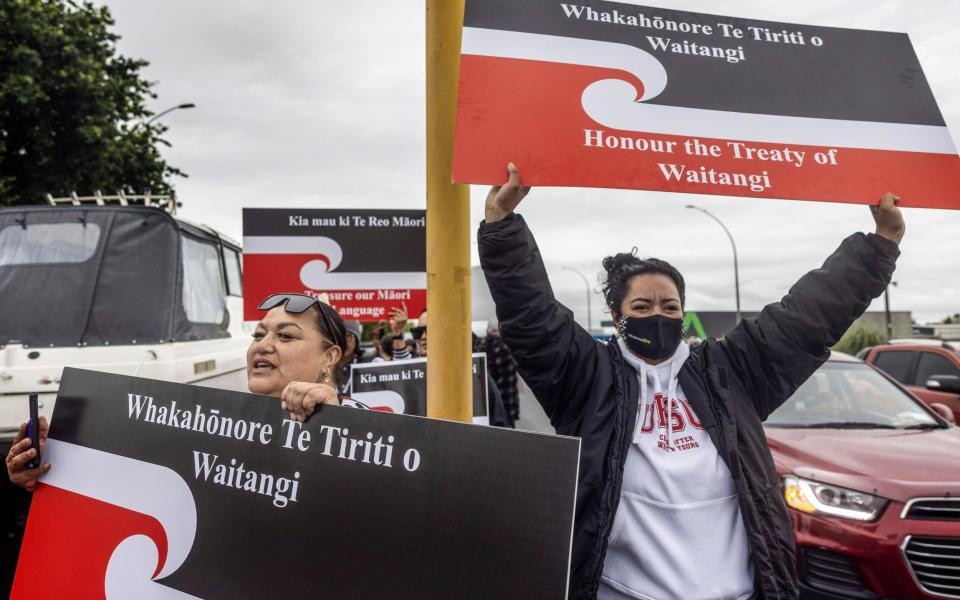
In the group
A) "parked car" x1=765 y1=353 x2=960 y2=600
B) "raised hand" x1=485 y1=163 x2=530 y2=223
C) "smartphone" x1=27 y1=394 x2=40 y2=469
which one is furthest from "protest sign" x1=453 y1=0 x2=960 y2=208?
"parked car" x1=765 y1=353 x2=960 y2=600

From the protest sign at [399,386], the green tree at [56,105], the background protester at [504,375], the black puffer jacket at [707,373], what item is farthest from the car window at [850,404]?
the green tree at [56,105]

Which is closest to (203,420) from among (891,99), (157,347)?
(891,99)

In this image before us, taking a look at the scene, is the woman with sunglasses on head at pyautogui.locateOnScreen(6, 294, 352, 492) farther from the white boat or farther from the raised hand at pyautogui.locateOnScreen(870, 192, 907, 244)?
the white boat

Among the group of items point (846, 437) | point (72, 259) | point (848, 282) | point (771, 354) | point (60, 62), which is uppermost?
point (60, 62)

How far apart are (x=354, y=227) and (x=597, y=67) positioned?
409 centimetres

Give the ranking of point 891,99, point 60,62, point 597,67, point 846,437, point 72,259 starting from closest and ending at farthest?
point 597,67 → point 891,99 → point 846,437 → point 72,259 → point 60,62

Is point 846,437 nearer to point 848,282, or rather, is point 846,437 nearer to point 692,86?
point 848,282

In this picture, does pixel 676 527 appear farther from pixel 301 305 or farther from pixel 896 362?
pixel 896 362

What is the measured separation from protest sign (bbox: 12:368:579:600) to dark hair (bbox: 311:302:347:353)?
487mm

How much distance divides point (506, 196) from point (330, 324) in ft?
2.75

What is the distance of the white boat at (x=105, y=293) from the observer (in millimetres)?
4965

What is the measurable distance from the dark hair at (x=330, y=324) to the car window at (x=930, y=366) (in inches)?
344

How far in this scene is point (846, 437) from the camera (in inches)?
174

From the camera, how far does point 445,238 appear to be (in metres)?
2.31
